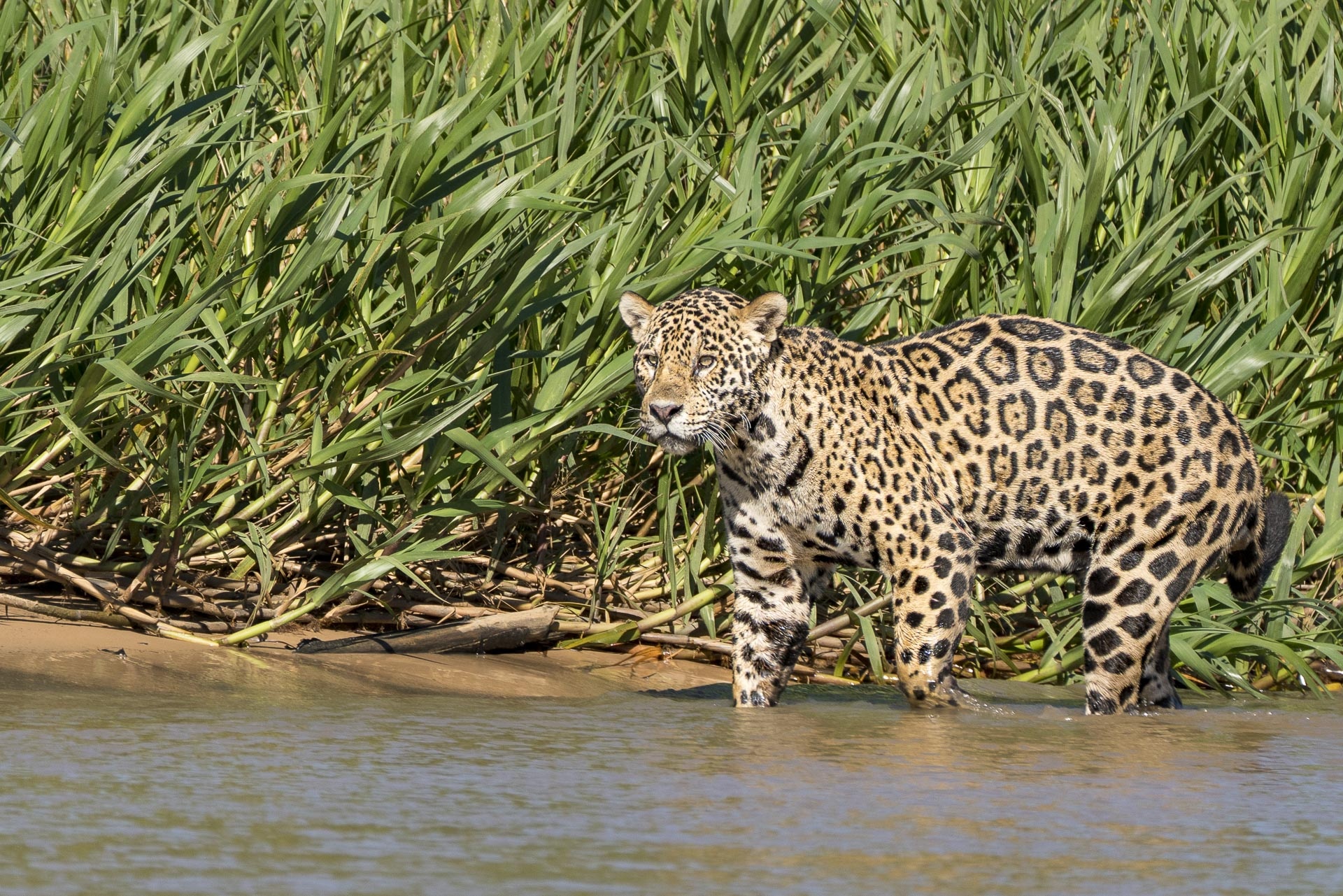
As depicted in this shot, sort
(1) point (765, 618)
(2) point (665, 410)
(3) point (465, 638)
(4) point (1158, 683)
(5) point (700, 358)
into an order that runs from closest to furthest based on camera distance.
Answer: (2) point (665, 410)
(5) point (700, 358)
(1) point (765, 618)
(4) point (1158, 683)
(3) point (465, 638)

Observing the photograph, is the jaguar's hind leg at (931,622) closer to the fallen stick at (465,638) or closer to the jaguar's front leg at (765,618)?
the jaguar's front leg at (765,618)

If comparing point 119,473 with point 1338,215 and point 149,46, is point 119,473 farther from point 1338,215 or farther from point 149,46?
point 1338,215

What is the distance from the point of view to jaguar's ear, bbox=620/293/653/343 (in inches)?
204

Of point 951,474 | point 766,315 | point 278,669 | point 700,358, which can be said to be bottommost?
point 278,669

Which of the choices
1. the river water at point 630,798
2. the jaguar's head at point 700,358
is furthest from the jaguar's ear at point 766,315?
the river water at point 630,798

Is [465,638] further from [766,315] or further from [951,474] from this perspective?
[951,474]

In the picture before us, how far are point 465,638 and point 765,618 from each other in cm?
93

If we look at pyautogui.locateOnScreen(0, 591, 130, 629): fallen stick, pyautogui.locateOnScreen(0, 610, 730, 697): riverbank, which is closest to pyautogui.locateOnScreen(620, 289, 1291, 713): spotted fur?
pyautogui.locateOnScreen(0, 610, 730, 697): riverbank

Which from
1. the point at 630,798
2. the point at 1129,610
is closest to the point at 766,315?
the point at 1129,610

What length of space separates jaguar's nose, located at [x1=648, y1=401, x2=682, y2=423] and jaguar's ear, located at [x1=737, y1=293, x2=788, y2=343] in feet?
1.28

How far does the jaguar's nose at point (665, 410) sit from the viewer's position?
491cm

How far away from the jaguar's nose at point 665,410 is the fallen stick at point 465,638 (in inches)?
40.6

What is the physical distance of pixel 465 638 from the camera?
556 centimetres

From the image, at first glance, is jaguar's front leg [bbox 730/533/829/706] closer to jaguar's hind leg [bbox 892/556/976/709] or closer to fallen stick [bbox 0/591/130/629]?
jaguar's hind leg [bbox 892/556/976/709]
